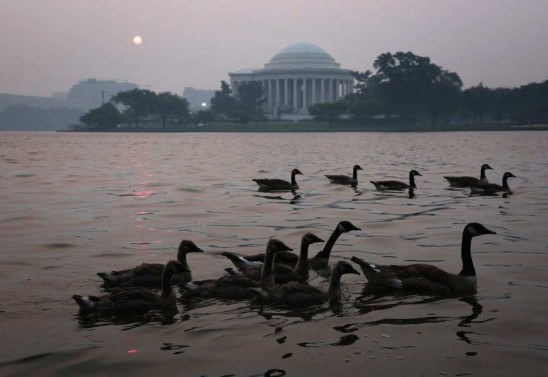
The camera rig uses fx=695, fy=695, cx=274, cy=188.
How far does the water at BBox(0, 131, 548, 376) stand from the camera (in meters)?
7.24

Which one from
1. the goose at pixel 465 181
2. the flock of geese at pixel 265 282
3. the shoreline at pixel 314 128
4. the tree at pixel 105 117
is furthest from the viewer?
the tree at pixel 105 117

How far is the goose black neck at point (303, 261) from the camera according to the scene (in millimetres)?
10922

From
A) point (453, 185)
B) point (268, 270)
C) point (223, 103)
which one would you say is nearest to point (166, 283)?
point (268, 270)

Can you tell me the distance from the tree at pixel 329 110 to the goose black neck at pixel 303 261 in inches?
5423

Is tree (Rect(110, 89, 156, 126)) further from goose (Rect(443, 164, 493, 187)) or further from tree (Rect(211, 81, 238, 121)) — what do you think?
goose (Rect(443, 164, 493, 187))

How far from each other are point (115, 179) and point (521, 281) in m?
21.9

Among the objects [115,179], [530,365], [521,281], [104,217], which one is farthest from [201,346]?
[115,179]

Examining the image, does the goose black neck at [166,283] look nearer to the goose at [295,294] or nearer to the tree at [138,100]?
the goose at [295,294]

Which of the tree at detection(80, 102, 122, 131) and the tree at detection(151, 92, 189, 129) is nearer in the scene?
the tree at detection(151, 92, 189, 129)

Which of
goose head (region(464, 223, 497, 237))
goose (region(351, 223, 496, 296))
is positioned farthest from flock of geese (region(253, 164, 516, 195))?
goose (region(351, 223, 496, 296))

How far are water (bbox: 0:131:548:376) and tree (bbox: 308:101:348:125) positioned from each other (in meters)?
124

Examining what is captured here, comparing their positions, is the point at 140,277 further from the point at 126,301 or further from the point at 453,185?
the point at 453,185

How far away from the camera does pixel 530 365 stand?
7.01m

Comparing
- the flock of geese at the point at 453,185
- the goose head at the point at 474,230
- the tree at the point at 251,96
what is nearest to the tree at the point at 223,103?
the tree at the point at 251,96
